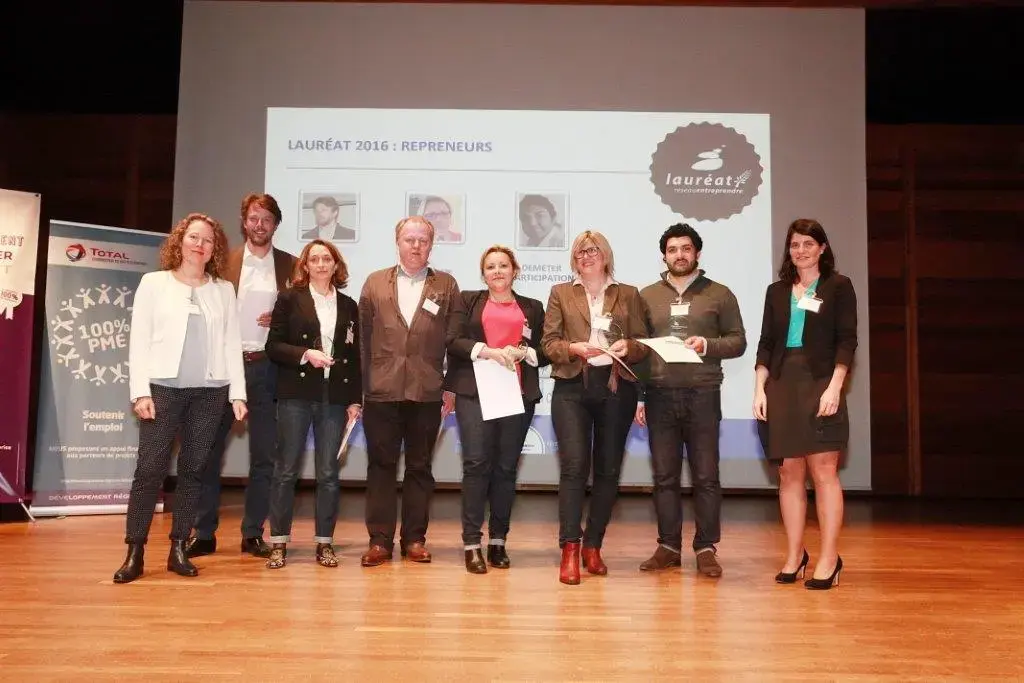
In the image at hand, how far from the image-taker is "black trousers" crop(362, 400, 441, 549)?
3.37m

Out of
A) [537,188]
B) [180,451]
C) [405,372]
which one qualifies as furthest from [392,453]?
[537,188]

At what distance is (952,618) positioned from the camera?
2.62 m

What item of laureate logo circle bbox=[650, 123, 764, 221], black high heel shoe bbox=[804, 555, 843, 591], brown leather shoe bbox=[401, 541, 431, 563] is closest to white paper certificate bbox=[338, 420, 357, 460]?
brown leather shoe bbox=[401, 541, 431, 563]

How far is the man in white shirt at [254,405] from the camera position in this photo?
3582mm

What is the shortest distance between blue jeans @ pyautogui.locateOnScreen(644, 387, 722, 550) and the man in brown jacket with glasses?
0.91 meters

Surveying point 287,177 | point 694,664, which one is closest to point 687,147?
point 287,177

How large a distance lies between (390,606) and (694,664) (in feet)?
3.42

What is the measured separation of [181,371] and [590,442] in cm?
165

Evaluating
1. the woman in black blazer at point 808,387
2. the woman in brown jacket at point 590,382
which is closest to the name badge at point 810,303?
the woman in black blazer at point 808,387

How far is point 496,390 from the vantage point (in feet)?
10.6

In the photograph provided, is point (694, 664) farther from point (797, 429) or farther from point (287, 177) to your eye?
point (287, 177)

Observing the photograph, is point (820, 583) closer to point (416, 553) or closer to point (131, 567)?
point (416, 553)

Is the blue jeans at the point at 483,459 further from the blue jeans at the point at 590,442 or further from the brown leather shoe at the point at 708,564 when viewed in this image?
the brown leather shoe at the point at 708,564

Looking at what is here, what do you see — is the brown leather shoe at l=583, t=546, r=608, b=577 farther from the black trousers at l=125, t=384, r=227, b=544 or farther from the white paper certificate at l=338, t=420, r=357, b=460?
the black trousers at l=125, t=384, r=227, b=544
